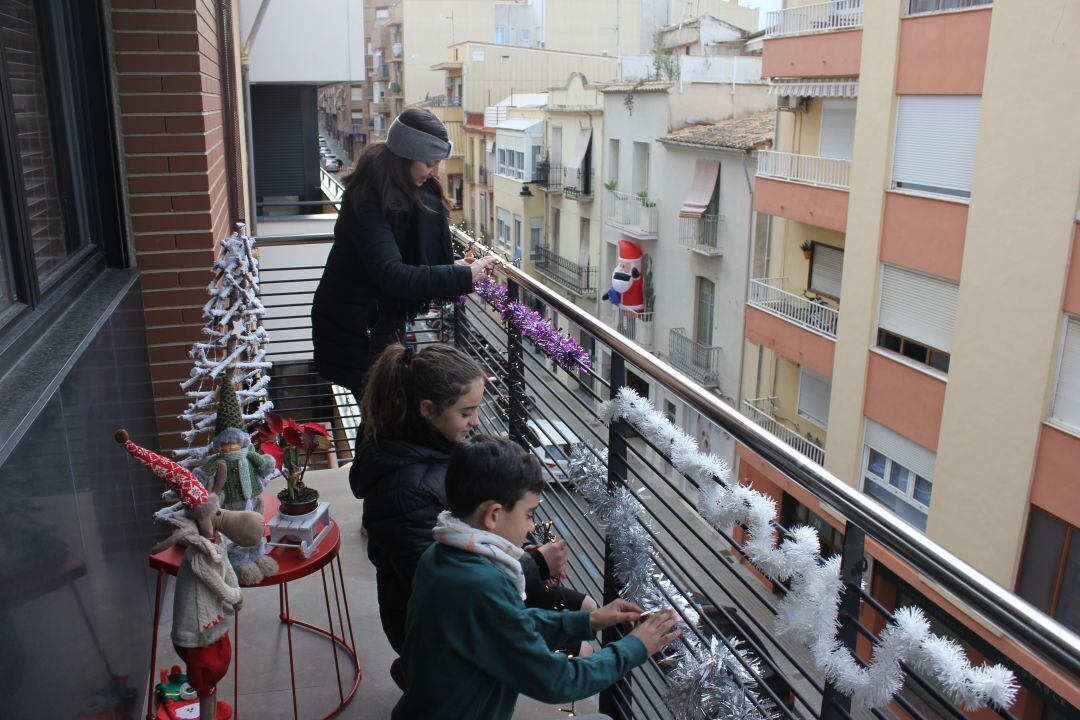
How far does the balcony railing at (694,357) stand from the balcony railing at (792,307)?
7.41ft

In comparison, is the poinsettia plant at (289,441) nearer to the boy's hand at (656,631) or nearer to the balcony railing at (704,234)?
the boy's hand at (656,631)

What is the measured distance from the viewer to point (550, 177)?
26.9 meters

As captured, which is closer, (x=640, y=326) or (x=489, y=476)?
(x=489, y=476)

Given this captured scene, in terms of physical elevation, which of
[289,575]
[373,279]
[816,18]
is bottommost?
[289,575]

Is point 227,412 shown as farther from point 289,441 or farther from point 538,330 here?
point 538,330

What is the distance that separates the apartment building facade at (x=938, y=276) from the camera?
35.6ft

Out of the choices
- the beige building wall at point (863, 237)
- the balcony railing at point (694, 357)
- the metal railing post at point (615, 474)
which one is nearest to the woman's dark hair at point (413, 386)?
the metal railing post at point (615, 474)

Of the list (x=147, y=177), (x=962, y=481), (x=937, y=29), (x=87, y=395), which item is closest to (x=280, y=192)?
(x=937, y=29)

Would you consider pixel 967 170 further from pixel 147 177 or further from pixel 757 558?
pixel 757 558

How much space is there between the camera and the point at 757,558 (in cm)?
178

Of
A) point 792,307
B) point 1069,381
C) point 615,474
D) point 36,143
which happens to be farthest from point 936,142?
point 36,143

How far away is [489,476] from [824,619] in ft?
2.28

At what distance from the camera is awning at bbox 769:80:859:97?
49.9 ft

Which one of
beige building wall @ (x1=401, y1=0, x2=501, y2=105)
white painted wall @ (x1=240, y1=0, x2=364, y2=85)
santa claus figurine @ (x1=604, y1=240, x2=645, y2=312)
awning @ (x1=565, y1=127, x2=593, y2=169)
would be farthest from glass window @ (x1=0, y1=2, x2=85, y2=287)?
beige building wall @ (x1=401, y1=0, x2=501, y2=105)
